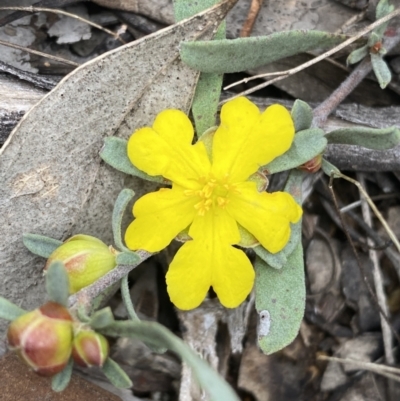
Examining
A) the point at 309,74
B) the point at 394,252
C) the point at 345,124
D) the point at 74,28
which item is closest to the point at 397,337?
the point at 394,252

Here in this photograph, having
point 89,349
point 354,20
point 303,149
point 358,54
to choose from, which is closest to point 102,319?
point 89,349

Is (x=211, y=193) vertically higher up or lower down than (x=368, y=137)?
lower down

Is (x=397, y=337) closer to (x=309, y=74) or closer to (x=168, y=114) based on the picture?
(x=309, y=74)

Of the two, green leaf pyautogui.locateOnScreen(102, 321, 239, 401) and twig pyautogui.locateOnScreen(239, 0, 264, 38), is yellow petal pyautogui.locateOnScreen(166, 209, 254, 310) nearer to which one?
green leaf pyautogui.locateOnScreen(102, 321, 239, 401)

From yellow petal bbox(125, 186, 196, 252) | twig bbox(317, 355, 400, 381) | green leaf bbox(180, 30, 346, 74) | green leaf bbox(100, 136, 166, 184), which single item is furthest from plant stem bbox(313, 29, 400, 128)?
twig bbox(317, 355, 400, 381)

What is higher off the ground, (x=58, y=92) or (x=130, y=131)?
(x=58, y=92)

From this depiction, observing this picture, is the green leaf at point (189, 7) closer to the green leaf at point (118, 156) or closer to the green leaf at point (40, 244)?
the green leaf at point (118, 156)

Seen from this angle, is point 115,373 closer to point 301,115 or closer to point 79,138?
point 79,138
